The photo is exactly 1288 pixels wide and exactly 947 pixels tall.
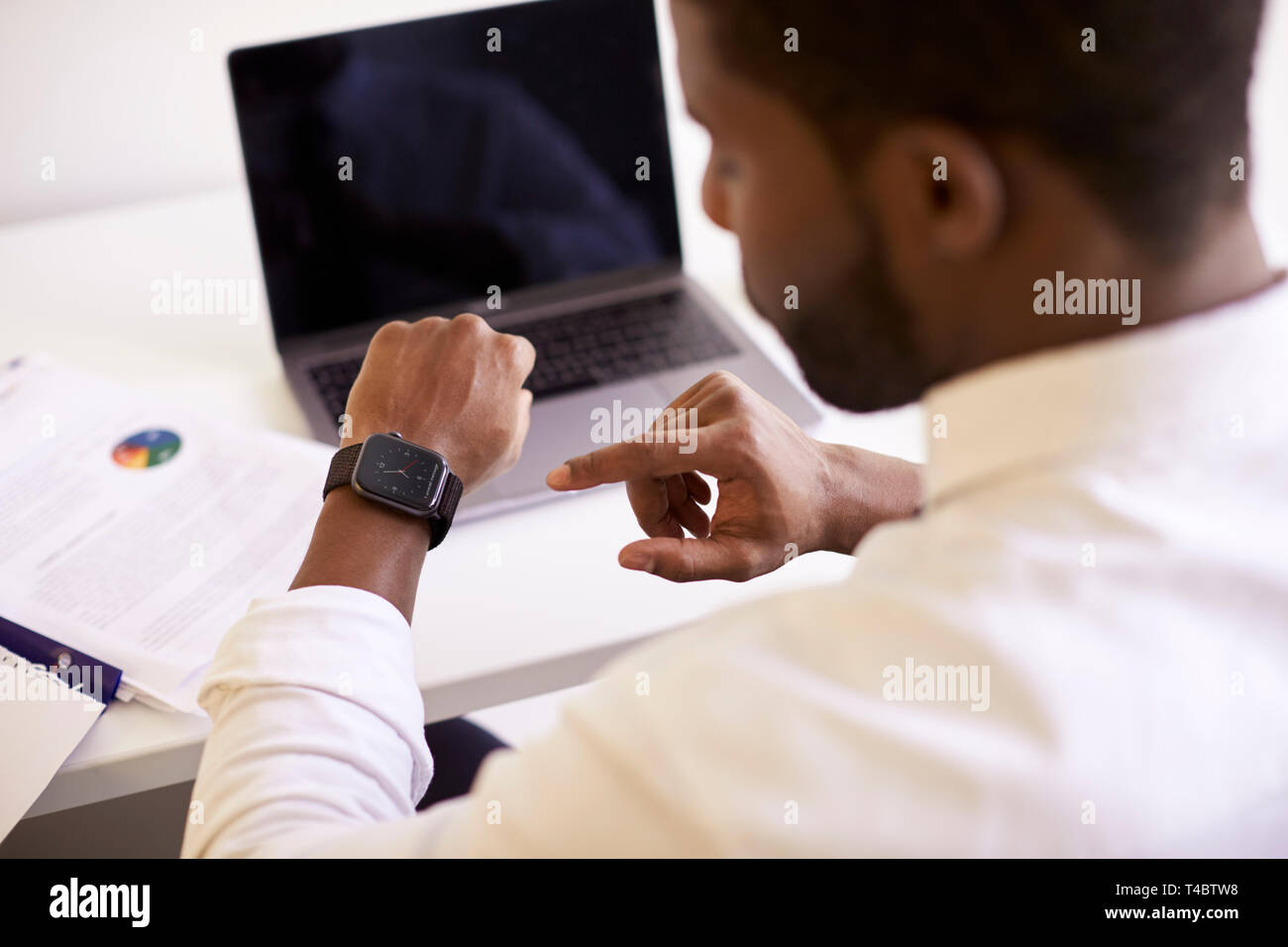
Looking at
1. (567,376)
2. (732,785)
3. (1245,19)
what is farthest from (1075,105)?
(567,376)

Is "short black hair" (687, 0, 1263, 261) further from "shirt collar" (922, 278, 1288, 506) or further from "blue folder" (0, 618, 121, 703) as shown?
"blue folder" (0, 618, 121, 703)

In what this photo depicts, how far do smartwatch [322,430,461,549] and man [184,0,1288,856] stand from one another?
22cm

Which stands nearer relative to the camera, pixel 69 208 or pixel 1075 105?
pixel 1075 105

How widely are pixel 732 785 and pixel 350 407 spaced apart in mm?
539

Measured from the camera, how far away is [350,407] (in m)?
0.92

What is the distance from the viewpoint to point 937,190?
55cm

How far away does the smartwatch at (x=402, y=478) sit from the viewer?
0.81 m

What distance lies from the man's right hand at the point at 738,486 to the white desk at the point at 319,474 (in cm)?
4

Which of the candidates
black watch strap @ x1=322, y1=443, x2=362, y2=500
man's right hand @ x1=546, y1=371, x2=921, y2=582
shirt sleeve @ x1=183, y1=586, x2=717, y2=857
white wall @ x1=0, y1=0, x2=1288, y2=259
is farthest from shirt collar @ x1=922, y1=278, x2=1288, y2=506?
white wall @ x1=0, y1=0, x2=1288, y2=259

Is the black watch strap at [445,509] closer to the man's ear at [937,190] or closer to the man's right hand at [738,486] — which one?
the man's right hand at [738,486]

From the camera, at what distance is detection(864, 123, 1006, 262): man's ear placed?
0.52m

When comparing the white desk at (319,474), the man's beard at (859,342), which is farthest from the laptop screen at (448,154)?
the man's beard at (859,342)

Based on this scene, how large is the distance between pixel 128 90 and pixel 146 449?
0.57 meters
